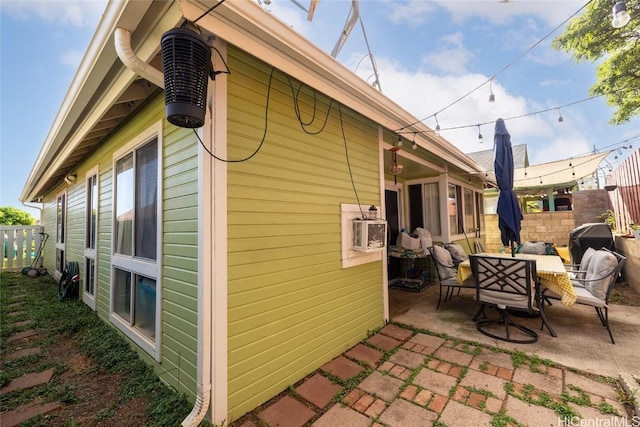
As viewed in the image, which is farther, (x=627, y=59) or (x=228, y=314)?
(x=627, y=59)

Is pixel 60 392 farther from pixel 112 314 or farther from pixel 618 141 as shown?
pixel 618 141

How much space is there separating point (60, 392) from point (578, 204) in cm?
1262

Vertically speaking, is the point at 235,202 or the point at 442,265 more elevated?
the point at 235,202

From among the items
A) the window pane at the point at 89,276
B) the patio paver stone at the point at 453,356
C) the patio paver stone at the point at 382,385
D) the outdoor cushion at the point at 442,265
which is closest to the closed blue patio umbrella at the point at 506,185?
the outdoor cushion at the point at 442,265

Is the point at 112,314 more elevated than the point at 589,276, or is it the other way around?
the point at 589,276

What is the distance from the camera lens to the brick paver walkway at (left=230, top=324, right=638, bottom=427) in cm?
181

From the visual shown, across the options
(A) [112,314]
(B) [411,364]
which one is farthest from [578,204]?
(A) [112,314]

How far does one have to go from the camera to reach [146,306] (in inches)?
102

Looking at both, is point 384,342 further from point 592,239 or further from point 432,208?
point 592,239

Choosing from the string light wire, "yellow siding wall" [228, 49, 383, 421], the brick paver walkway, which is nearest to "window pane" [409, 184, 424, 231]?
the string light wire

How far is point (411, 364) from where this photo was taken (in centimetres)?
253

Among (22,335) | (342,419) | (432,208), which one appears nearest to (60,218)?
(22,335)

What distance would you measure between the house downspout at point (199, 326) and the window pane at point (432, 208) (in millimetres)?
5518

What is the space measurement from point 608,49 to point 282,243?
9.99 meters
